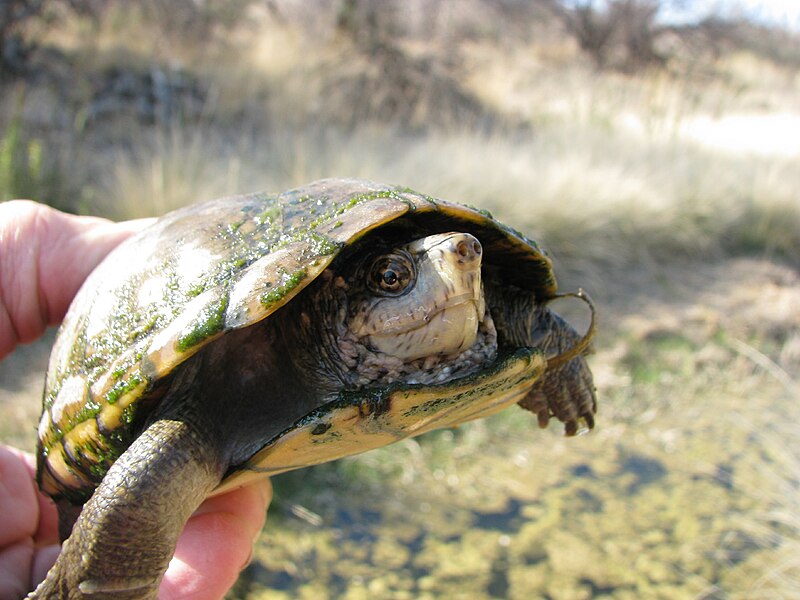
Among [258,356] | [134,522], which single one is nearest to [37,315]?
[258,356]

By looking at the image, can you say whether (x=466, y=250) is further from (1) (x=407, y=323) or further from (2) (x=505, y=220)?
(2) (x=505, y=220)

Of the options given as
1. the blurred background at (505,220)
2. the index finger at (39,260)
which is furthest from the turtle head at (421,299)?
the blurred background at (505,220)

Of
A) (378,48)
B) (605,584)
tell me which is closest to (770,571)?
(605,584)

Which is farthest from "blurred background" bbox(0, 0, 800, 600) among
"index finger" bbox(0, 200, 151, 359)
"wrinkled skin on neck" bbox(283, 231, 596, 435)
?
"wrinkled skin on neck" bbox(283, 231, 596, 435)

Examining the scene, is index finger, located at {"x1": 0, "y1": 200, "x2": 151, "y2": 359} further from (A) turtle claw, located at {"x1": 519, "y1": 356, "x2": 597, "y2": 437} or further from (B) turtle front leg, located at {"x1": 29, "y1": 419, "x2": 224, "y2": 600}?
(A) turtle claw, located at {"x1": 519, "y1": 356, "x2": 597, "y2": 437}

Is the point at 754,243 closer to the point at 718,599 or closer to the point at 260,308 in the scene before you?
the point at 718,599

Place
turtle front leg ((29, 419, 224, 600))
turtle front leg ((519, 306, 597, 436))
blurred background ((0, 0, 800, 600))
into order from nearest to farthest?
turtle front leg ((29, 419, 224, 600)) → turtle front leg ((519, 306, 597, 436)) → blurred background ((0, 0, 800, 600))

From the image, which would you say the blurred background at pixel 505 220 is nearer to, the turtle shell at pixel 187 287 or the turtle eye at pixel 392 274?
the turtle shell at pixel 187 287
